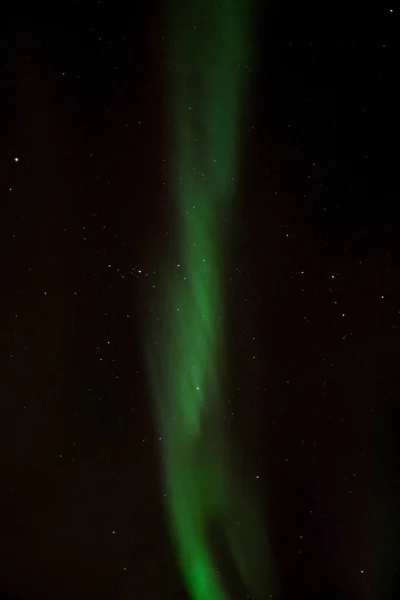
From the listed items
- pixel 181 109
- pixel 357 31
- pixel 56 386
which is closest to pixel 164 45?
pixel 181 109

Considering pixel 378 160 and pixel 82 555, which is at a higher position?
pixel 378 160

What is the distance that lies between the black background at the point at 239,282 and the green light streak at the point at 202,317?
0.05 feet

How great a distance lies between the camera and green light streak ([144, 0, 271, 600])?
1.67 ft

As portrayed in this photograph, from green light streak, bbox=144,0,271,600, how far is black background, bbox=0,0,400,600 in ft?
0.05

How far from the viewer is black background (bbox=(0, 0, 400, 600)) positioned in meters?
0.50

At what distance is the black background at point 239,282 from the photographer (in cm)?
50

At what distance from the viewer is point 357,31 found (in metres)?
0.48

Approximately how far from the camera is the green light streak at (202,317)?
509 millimetres

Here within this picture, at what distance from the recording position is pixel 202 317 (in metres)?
0.54

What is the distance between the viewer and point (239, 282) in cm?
54

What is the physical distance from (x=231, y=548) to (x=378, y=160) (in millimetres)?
405

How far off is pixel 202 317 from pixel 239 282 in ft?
0.17

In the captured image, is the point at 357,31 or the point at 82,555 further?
the point at 82,555

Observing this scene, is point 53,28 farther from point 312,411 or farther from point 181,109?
point 312,411
